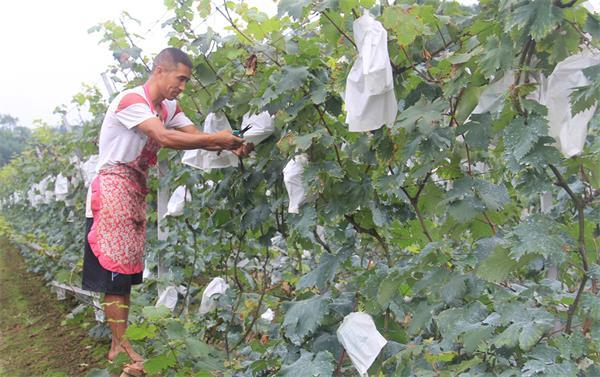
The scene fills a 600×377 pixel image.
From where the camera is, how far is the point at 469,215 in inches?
58.4

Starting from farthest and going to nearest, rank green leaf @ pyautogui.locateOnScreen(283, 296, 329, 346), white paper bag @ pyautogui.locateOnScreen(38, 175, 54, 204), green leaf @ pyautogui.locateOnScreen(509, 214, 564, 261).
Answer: white paper bag @ pyautogui.locateOnScreen(38, 175, 54, 204) < green leaf @ pyautogui.locateOnScreen(283, 296, 329, 346) < green leaf @ pyautogui.locateOnScreen(509, 214, 564, 261)

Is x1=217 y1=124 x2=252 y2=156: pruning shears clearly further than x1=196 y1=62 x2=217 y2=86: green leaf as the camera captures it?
No

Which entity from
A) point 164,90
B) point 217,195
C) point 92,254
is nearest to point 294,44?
point 164,90

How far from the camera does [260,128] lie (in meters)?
2.25

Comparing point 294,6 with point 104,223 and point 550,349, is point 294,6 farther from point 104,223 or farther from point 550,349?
point 104,223

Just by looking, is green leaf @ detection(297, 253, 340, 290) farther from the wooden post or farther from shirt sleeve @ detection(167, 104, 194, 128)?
the wooden post

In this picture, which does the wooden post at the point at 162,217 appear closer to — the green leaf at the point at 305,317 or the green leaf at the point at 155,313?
the green leaf at the point at 155,313

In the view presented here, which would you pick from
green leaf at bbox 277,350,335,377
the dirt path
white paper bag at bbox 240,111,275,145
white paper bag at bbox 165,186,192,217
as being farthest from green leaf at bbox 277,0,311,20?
the dirt path

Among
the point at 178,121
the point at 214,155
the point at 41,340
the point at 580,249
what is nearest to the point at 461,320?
the point at 580,249

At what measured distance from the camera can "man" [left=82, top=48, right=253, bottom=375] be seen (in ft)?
7.99

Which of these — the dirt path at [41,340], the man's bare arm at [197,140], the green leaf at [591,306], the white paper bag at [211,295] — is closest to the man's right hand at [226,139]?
the man's bare arm at [197,140]

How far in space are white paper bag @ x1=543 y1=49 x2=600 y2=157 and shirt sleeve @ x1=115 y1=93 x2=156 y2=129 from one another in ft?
5.38

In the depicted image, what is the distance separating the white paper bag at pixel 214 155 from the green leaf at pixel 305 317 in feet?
2.69

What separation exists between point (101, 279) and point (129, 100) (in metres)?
0.85
